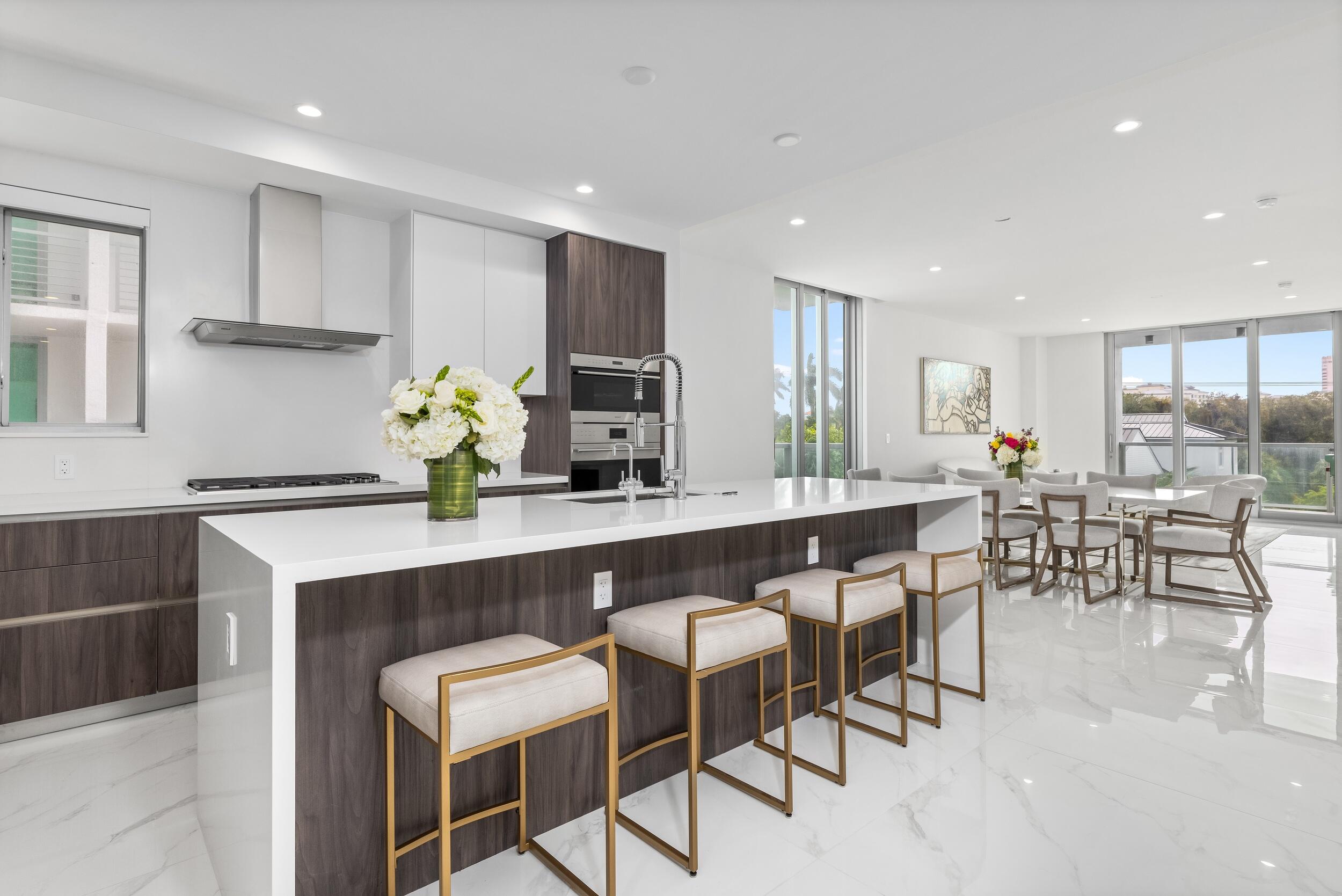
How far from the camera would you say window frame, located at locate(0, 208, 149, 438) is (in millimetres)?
2922

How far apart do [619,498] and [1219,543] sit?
13.8ft

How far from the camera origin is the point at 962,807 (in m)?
2.03

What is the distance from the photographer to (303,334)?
331cm

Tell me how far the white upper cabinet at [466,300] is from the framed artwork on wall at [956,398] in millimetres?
5188

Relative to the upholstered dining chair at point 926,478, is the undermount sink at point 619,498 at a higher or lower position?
higher

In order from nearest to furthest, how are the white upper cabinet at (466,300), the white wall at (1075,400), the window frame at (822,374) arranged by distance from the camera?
the white upper cabinet at (466,300), the window frame at (822,374), the white wall at (1075,400)

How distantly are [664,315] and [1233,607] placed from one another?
13.8 ft

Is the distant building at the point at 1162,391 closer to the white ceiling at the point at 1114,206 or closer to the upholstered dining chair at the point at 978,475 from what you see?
Answer: the white ceiling at the point at 1114,206

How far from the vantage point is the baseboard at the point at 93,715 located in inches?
99.3

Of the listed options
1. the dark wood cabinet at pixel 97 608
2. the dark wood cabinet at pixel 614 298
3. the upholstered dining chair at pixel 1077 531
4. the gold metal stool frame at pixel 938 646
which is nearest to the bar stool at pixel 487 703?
the gold metal stool frame at pixel 938 646

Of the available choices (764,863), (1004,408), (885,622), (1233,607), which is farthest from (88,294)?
(1004,408)

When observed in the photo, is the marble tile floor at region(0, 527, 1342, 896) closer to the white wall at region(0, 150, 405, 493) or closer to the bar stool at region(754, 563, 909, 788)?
the bar stool at region(754, 563, 909, 788)

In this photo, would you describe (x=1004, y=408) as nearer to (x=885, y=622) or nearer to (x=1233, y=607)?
(x=1233, y=607)

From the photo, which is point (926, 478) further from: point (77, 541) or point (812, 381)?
point (77, 541)
